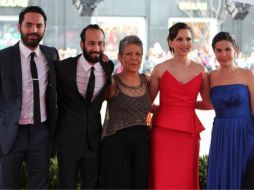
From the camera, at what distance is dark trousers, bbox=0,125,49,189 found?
2.82 metres

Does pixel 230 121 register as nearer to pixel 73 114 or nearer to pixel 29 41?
pixel 73 114

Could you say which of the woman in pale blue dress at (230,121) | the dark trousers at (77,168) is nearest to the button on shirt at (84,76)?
the dark trousers at (77,168)

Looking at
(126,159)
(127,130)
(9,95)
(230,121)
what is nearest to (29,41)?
(9,95)

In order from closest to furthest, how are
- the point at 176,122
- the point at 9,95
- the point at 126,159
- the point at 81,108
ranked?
the point at 9,95 → the point at 81,108 → the point at 126,159 → the point at 176,122

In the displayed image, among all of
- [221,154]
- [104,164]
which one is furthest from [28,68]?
[221,154]

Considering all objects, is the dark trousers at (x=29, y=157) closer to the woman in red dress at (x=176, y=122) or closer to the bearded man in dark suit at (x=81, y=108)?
the bearded man in dark suit at (x=81, y=108)

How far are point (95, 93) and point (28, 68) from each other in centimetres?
50

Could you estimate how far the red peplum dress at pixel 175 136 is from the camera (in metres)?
3.11

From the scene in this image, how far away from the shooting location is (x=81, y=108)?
2.87 m

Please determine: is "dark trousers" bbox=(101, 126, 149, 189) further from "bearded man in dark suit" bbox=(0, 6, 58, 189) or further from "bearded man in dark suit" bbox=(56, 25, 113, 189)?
"bearded man in dark suit" bbox=(0, 6, 58, 189)

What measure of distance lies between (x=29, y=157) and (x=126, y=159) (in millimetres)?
689

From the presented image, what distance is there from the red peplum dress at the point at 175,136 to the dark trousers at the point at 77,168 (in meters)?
0.50

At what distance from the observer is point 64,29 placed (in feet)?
19.4

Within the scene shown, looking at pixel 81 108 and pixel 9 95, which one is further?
pixel 81 108
